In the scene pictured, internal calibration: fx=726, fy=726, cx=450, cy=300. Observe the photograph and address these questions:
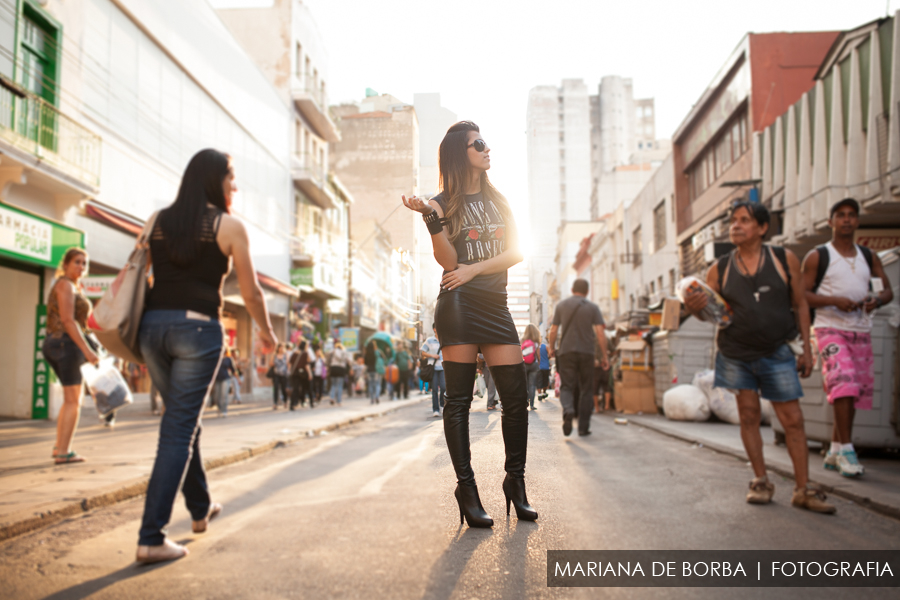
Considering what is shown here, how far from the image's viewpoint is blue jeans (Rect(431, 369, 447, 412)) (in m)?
1.26

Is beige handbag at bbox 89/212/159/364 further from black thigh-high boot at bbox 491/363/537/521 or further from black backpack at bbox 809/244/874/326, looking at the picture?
black backpack at bbox 809/244/874/326

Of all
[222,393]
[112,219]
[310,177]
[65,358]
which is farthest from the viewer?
[310,177]

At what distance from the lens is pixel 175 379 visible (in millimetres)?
2824

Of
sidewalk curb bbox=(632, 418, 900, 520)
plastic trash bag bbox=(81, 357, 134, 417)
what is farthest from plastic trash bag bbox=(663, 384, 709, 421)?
plastic trash bag bbox=(81, 357, 134, 417)

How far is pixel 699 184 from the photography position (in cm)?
2686

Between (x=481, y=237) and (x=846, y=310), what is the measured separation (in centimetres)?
487

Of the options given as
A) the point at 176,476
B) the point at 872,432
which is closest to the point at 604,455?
the point at 872,432

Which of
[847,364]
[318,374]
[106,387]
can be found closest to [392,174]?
[847,364]

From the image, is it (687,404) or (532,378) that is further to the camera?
(687,404)

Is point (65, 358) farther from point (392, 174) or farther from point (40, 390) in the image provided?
point (40, 390)

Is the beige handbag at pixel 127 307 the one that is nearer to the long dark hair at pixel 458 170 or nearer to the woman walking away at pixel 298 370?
the long dark hair at pixel 458 170

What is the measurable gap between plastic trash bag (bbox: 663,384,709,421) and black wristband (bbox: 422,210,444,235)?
10.9 metres

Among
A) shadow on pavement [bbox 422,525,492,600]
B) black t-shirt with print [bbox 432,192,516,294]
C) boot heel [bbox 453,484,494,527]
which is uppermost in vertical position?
black t-shirt with print [bbox 432,192,516,294]

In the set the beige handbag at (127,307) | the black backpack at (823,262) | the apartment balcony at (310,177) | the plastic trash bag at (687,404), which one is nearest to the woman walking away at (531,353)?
the beige handbag at (127,307)
